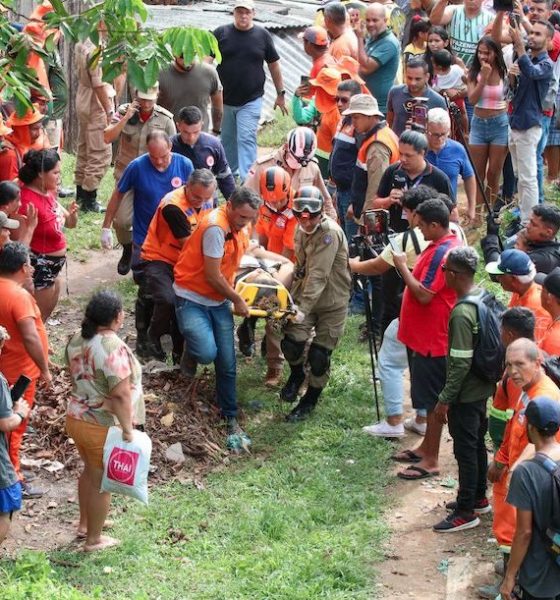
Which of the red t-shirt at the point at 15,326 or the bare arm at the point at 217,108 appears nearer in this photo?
the red t-shirt at the point at 15,326

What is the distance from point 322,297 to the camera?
A: 9.30 m

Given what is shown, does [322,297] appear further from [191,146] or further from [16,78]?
[16,78]

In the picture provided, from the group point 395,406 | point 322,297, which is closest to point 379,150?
point 322,297

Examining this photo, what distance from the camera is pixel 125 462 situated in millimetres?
7125

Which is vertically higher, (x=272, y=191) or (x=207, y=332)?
(x=272, y=191)

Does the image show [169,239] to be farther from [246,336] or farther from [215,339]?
[246,336]

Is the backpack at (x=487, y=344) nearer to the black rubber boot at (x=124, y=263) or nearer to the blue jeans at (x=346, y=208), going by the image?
the blue jeans at (x=346, y=208)

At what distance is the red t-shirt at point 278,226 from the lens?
10.1 meters

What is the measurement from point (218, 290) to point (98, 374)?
192 centimetres

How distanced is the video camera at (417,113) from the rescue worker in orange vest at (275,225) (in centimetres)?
164

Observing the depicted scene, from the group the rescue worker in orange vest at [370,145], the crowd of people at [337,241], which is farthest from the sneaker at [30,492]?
the rescue worker in orange vest at [370,145]

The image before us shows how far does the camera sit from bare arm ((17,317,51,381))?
24.9 ft

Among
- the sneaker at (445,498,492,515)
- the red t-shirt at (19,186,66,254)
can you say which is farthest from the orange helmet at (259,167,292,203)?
the sneaker at (445,498,492,515)

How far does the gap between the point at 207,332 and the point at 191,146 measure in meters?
2.59
